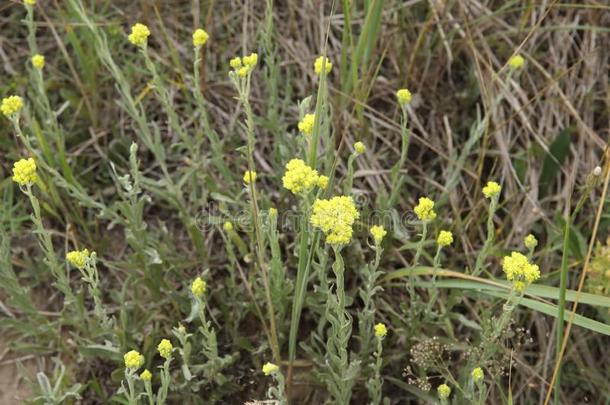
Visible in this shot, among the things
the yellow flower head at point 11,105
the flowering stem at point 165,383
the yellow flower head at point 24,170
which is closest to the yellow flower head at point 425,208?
the flowering stem at point 165,383

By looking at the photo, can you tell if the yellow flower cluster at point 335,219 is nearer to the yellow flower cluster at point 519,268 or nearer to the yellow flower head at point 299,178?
the yellow flower head at point 299,178

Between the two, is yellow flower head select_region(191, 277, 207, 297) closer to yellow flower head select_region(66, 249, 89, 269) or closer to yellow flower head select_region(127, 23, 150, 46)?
yellow flower head select_region(66, 249, 89, 269)

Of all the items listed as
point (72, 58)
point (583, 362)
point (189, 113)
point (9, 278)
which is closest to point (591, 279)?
point (583, 362)

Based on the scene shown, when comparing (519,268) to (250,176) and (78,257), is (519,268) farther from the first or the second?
(78,257)

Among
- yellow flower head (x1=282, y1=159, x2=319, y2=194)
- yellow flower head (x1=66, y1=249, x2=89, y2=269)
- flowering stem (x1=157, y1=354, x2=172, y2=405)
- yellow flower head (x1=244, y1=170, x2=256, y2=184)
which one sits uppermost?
yellow flower head (x1=282, y1=159, x2=319, y2=194)

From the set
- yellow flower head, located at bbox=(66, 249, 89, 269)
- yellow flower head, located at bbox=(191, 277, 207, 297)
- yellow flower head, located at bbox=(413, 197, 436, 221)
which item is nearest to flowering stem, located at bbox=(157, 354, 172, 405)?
yellow flower head, located at bbox=(191, 277, 207, 297)

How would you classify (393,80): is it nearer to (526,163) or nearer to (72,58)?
(526,163)

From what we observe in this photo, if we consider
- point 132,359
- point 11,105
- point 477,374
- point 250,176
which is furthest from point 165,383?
point 11,105

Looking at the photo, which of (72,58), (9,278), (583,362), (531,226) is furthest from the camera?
(72,58)
